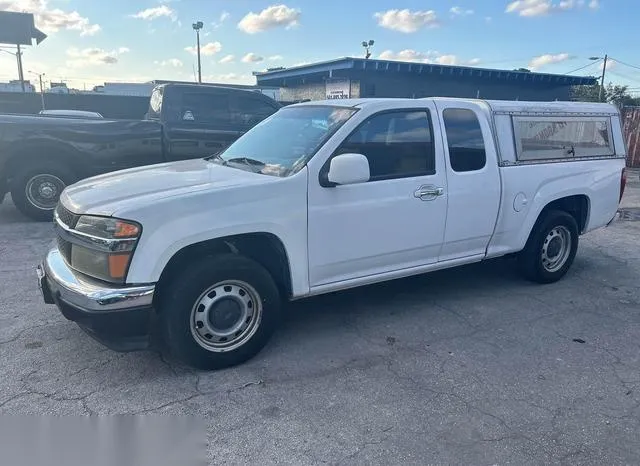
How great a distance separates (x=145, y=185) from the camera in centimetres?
351

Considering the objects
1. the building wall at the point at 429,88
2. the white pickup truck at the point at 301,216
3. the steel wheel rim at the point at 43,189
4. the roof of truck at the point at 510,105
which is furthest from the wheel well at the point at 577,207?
the building wall at the point at 429,88

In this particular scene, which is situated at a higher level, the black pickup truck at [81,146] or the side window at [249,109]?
the side window at [249,109]

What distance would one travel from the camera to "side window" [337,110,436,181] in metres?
3.92

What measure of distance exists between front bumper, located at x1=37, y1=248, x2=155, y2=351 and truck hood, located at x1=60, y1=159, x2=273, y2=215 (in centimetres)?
47

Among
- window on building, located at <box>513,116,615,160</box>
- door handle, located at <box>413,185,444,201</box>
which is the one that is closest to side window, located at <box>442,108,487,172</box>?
door handle, located at <box>413,185,444,201</box>

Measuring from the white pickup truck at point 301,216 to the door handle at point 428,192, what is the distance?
0.8 inches

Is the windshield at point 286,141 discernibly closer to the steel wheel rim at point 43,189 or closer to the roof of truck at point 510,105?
the roof of truck at point 510,105

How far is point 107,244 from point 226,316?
0.91m

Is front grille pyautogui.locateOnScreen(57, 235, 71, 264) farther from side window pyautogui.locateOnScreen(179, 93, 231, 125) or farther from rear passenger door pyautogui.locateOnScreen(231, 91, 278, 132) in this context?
rear passenger door pyautogui.locateOnScreen(231, 91, 278, 132)

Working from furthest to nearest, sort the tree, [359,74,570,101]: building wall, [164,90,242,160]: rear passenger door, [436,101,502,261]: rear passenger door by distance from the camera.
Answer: the tree
[359,74,570,101]: building wall
[164,90,242,160]: rear passenger door
[436,101,502,261]: rear passenger door

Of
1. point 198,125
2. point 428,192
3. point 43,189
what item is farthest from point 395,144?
point 43,189

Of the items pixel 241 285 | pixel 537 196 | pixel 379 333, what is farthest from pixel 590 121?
pixel 241 285

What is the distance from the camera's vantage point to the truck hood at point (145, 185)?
3.23m

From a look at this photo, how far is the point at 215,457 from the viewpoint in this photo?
2652mm
